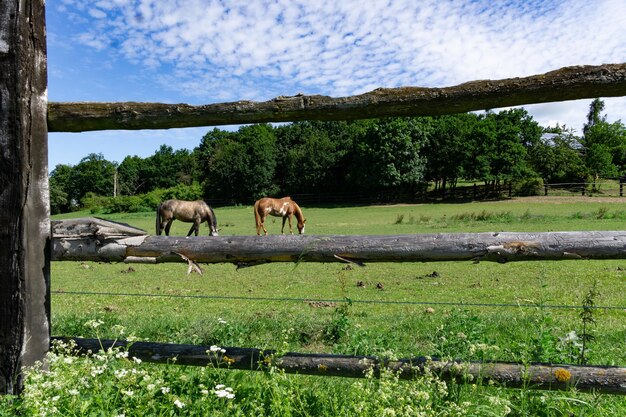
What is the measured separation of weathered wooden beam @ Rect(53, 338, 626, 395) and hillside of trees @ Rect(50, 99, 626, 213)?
145 ft

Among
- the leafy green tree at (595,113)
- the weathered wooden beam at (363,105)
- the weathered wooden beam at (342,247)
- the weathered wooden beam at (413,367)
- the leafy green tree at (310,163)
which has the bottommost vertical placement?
the weathered wooden beam at (413,367)

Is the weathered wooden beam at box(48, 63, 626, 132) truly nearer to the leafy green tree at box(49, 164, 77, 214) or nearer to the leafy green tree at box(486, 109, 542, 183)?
the leafy green tree at box(486, 109, 542, 183)

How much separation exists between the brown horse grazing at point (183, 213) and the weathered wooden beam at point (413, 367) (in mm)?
16994

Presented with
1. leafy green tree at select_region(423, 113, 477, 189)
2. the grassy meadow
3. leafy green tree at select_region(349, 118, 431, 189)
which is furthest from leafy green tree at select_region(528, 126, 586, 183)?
the grassy meadow

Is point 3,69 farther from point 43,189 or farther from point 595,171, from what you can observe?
point 595,171

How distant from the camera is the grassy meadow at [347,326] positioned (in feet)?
8.82

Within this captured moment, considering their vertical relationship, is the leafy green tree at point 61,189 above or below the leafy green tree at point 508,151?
below

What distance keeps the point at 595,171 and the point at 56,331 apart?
69734 millimetres

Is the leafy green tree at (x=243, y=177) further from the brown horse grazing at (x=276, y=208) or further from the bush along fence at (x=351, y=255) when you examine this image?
the bush along fence at (x=351, y=255)

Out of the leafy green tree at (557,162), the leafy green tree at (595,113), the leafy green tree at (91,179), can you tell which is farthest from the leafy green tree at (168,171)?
the leafy green tree at (595,113)

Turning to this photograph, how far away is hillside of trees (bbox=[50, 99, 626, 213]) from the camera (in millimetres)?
51938

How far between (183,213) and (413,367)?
18929mm

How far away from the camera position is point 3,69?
9.75 ft

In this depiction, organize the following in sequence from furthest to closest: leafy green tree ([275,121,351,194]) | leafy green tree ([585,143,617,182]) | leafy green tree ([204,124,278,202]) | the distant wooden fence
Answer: leafy green tree ([585,143,617,182]) < leafy green tree ([275,121,351,194]) < leafy green tree ([204,124,278,202]) < the distant wooden fence
